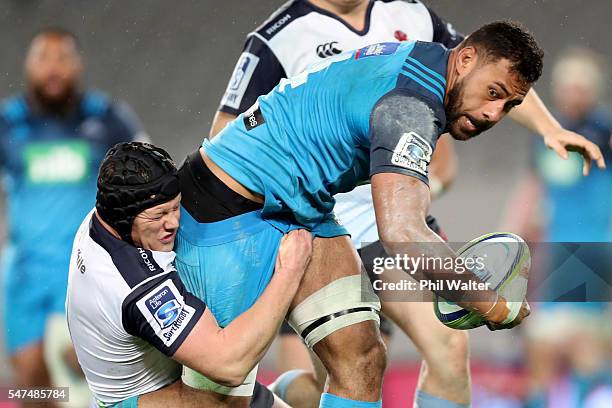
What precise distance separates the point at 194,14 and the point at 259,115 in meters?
3.88

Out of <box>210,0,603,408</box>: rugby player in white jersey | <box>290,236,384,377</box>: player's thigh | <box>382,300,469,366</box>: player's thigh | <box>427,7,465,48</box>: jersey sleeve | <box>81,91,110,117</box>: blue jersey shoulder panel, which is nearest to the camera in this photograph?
<box>290,236,384,377</box>: player's thigh

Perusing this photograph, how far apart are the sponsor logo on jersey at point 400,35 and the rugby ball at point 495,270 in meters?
1.25

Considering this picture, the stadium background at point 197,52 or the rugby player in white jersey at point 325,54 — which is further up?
the rugby player in white jersey at point 325,54

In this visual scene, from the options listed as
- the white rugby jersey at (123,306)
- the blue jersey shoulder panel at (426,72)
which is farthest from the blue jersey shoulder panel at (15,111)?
the blue jersey shoulder panel at (426,72)

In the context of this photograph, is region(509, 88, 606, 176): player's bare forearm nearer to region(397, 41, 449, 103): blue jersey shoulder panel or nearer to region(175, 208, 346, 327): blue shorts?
region(397, 41, 449, 103): blue jersey shoulder panel

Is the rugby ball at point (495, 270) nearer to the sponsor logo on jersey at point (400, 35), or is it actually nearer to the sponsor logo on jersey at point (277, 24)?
the sponsor logo on jersey at point (400, 35)

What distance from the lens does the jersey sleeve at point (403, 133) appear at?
2.59 m

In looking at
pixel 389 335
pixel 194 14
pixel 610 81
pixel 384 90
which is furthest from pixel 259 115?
pixel 194 14

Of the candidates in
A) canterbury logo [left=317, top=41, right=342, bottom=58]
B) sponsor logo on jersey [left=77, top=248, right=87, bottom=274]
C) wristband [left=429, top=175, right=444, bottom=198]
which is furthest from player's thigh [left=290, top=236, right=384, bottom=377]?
wristband [left=429, top=175, right=444, bottom=198]

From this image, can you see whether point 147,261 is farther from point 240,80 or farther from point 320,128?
point 240,80

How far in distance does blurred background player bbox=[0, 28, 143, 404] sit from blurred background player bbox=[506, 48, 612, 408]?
78.5 inches

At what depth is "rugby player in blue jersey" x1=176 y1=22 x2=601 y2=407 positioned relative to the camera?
2.71m

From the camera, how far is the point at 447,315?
2.84 meters

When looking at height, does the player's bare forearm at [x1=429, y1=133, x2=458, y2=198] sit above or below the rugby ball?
below
